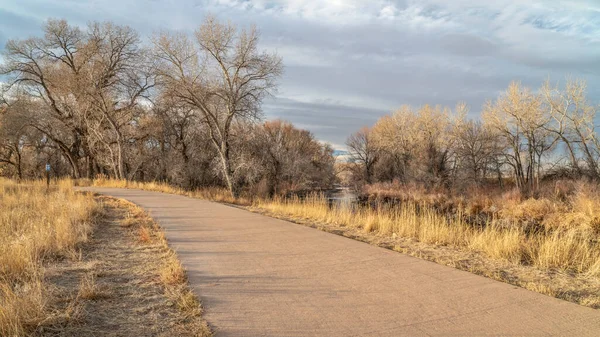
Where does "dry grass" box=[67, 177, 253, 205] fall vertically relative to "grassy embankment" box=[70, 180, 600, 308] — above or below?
above

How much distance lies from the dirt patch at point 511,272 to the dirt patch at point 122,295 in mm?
4445

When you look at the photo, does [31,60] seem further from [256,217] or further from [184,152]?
[256,217]

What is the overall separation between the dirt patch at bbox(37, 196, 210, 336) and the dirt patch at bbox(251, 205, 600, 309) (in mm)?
4445

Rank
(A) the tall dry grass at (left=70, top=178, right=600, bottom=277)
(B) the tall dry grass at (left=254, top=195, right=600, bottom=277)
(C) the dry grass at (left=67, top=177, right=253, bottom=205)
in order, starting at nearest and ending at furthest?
(B) the tall dry grass at (left=254, top=195, right=600, bottom=277) < (A) the tall dry grass at (left=70, top=178, right=600, bottom=277) < (C) the dry grass at (left=67, top=177, right=253, bottom=205)

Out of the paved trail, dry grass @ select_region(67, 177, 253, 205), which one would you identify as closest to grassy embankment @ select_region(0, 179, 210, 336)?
the paved trail

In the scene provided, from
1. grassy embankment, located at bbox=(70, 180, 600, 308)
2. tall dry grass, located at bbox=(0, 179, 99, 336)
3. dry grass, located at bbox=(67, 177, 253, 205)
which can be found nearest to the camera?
tall dry grass, located at bbox=(0, 179, 99, 336)

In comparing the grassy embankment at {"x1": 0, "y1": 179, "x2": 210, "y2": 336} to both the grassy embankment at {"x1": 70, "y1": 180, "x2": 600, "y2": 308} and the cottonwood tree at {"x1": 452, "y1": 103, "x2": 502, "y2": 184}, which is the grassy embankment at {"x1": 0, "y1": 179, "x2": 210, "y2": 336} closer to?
the grassy embankment at {"x1": 70, "y1": 180, "x2": 600, "y2": 308}

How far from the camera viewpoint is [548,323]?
409 centimetres

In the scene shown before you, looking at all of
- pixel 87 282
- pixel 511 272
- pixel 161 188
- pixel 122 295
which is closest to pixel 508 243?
pixel 511 272

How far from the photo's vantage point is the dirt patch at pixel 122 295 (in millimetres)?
3975

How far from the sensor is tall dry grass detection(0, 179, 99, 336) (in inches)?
152

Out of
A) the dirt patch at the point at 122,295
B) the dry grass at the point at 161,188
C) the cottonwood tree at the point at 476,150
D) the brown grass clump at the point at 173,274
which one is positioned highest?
the cottonwood tree at the point at 476,150

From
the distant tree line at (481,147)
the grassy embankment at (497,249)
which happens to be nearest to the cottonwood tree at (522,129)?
the distant tree line at (481,147)

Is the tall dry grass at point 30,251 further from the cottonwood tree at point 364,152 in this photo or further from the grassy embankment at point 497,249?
the cottonwood tree at point 364,152
